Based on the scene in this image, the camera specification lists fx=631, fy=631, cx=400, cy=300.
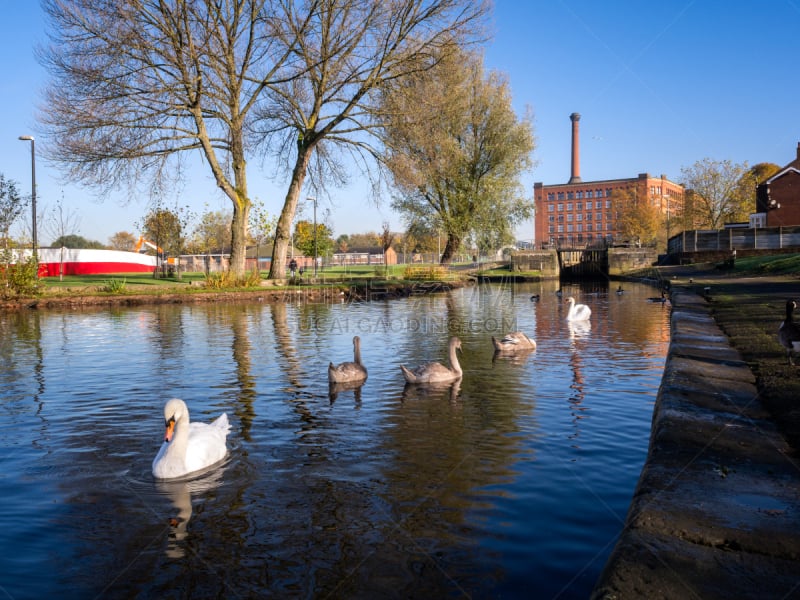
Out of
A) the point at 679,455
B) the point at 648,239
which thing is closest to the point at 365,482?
the point at 679,455

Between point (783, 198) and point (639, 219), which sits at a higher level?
point (639, 219)

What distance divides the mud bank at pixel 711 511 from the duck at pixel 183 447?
→ 443cm

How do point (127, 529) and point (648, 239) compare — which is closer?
point (127, 529)

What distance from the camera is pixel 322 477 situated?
259 inches

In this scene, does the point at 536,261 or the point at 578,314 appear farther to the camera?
the point at 536,261

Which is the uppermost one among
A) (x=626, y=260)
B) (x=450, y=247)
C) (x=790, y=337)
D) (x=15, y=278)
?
(x=450, y=247)

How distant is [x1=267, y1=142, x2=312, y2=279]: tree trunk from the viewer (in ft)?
114

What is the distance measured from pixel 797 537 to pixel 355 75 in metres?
31.9

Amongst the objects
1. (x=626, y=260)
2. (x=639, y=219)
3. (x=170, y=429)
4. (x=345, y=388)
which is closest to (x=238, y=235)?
(x=345, y=388)

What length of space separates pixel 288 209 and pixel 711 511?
107 feet

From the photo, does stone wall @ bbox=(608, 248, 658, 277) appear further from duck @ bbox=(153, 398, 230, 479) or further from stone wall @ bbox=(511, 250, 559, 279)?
A: duck @ bbox=(153, 398, 230, 479)

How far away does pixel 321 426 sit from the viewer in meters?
8.56

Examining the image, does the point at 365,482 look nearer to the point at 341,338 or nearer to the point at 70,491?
the point at 70,491

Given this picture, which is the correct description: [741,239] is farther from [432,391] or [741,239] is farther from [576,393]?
[432,391]
